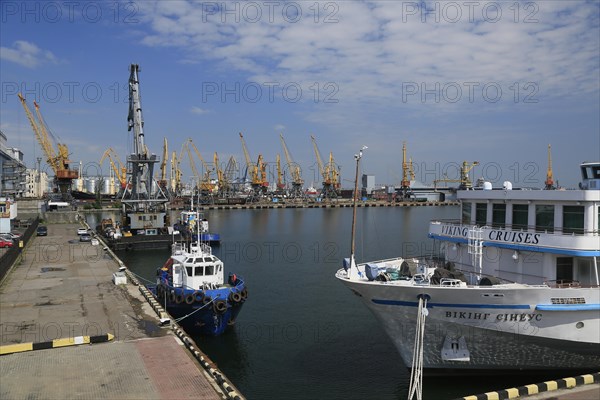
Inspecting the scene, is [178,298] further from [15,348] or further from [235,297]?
[15,348]

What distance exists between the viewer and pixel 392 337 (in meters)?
16.9

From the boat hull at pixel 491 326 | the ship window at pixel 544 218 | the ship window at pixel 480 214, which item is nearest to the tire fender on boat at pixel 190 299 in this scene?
the boat hull at pixel 491 326

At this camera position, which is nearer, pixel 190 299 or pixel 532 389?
pixel 532 389

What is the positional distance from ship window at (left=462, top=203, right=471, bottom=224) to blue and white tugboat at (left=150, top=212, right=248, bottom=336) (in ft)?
36.6

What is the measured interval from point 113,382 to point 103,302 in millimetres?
11156

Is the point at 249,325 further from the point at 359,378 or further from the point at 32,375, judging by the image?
the point at 32,375

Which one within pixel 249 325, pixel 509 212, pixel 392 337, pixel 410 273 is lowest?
pixel 249 325

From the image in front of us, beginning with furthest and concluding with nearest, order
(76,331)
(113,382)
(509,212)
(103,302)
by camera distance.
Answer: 1. (103,302)
2. (76,331)
3. (509,212)
4. (113,382)

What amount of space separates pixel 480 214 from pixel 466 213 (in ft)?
2.50

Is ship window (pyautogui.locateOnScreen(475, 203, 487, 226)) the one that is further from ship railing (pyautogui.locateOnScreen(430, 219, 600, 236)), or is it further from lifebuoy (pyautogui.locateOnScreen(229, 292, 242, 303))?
lifebuoy (pyautogui.locateOnScreen(229, 292, 242, 303))

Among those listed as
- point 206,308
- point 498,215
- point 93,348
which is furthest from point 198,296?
point 498,215

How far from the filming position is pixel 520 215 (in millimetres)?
17672

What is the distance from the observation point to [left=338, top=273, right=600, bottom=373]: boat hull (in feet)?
49.3

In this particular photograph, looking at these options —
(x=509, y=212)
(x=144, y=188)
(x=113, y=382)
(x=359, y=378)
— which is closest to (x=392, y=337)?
(x=359, y=378)
